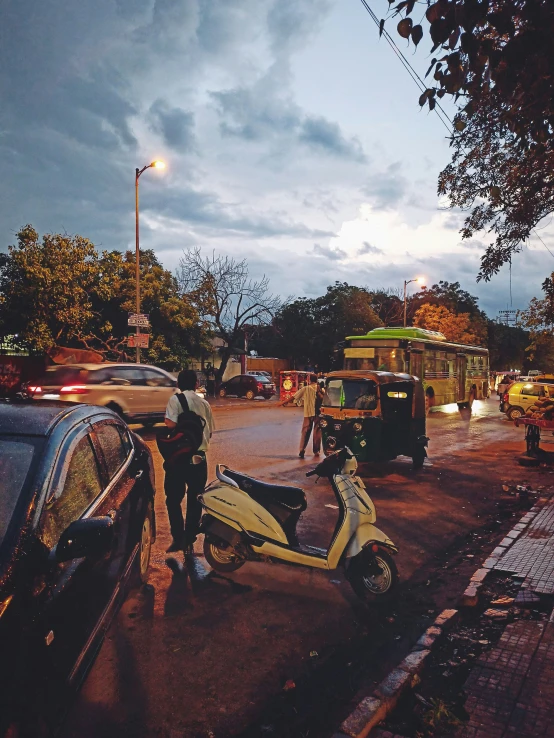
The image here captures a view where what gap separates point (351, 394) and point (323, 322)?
4273 cm

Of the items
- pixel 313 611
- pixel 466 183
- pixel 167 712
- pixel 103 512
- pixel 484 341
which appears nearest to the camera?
pixel 167 712

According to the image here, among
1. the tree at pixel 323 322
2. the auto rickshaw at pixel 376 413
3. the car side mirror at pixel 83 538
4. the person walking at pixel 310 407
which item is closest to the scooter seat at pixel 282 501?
the car side mirror at pixel 83 538

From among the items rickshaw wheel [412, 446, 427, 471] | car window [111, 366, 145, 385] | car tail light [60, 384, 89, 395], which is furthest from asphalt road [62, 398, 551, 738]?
car window [111, 366, 145, 385]

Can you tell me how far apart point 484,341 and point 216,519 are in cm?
6460

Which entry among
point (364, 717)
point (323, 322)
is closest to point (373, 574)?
point (364, 717)

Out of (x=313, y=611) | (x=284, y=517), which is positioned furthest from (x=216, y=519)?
(x=313, y=611)

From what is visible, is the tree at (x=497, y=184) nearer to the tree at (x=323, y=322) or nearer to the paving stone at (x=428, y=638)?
the paving stone at (x=428, y=638)

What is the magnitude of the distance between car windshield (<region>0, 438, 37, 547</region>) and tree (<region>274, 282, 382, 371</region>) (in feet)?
153

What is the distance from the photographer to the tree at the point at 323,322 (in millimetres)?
50562

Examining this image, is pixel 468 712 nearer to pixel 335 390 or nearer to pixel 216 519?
pixel 216 519

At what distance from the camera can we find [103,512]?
3.50m

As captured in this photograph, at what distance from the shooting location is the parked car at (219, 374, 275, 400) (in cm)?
3188

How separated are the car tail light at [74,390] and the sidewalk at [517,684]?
10.6m

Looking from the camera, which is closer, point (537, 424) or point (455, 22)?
point (455, 22)
